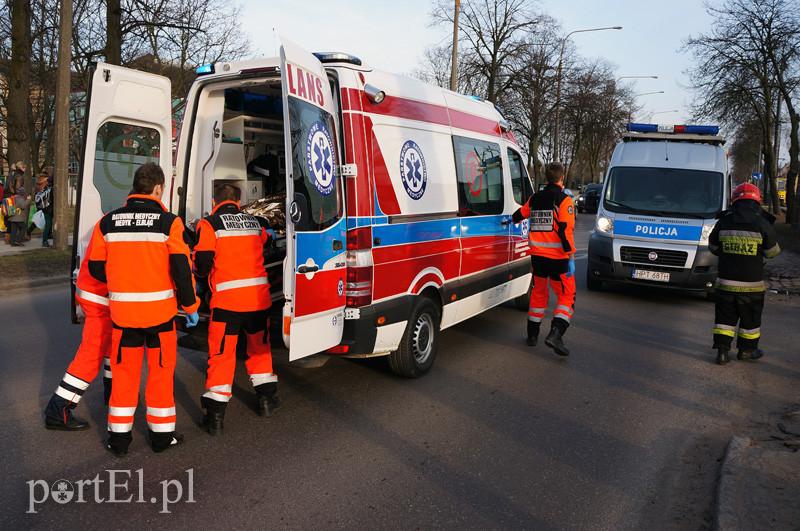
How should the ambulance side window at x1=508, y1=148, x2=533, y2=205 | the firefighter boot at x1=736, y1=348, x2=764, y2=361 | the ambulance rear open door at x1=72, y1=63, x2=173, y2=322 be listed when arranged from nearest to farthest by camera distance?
the ambulance rear open door at x1=72, y1=63, x2=173, y2=322, the firefighter boot at x1=736, y1=348, x2=764, y2=361, the ambulance side window at x1=508, y1=148, x2=533, y2=205

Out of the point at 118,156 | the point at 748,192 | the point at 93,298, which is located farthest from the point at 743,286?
the point at 118,156

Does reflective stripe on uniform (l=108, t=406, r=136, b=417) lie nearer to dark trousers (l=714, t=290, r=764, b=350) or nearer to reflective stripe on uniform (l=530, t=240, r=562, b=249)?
reflective stripe on uniform (l=530, t=240, r=562, b=249)

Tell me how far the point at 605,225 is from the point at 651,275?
1.00 meters

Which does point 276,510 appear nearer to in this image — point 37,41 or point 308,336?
point 308,336

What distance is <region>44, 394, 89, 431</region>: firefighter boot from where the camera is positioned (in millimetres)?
4145

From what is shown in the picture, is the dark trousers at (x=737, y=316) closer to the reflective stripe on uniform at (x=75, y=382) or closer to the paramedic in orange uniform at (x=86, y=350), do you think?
the paramedic in orange uniform at (x=86, y=350)

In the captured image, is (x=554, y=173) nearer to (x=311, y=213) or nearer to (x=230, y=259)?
Answer: (x=311, y=213)

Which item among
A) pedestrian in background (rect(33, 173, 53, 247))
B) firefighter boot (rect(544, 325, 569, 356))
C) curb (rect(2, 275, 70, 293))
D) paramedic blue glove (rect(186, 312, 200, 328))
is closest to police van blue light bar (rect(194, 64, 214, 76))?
paramedic blue glove (rect(186, 312, 200, 328))

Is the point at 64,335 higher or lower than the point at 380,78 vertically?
lower

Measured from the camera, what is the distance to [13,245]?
13.5 m

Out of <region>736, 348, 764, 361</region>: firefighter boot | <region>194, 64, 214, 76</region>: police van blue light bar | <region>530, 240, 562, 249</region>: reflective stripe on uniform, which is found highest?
<region>194, 64, 214, 76</region>: police van blue light bar

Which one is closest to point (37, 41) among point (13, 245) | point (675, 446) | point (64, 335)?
point (13, 245)

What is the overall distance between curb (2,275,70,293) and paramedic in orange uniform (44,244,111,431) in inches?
243

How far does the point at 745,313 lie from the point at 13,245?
13.5 metres
